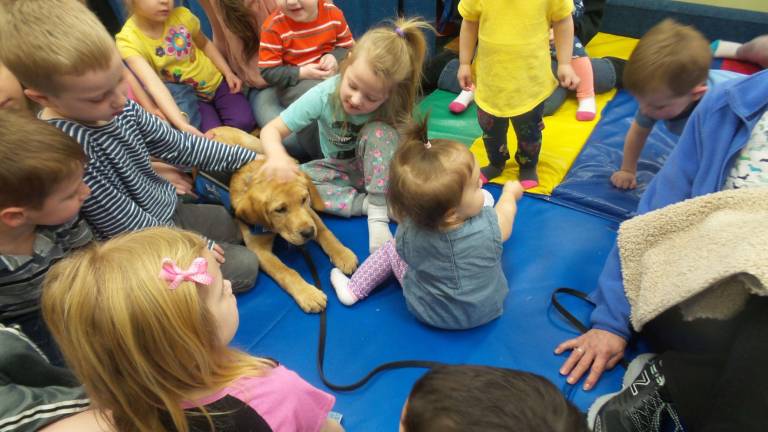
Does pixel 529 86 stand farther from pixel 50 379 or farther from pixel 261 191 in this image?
pixel 50 379

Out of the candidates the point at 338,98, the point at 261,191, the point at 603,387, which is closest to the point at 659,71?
the point at 603,387

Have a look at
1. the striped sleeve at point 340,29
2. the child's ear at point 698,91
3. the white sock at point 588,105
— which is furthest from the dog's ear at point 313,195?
the white sock at point 588,105

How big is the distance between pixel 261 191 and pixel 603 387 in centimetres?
138

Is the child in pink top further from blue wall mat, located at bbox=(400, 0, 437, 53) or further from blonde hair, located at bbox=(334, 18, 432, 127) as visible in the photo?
blue wall mat, located at bbox=(400, 0, 437, 53)

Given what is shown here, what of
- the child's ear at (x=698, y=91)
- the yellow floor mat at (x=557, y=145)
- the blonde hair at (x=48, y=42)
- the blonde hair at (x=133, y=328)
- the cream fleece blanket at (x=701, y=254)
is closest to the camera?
the blonde hair at (x=133, y=328)

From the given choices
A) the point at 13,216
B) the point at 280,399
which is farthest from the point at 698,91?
the point at 13,216

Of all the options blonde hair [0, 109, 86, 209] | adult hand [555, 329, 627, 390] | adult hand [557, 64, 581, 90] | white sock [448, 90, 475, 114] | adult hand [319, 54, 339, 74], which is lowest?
adult hand [555, 329, 627, 390]

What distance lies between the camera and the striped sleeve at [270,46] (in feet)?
8.17

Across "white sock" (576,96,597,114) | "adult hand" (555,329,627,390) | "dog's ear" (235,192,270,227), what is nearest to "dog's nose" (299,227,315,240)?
"dog's ear" (235,192,270,227)

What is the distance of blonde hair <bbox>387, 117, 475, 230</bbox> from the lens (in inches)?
51.8

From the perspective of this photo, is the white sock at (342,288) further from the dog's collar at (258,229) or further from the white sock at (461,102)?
the white sock at (461,102)

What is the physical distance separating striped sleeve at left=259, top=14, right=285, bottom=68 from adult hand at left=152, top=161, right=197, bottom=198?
81 centimetres

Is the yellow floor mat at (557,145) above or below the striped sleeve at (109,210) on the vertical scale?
below

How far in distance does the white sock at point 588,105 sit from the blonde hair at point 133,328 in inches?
93.2
